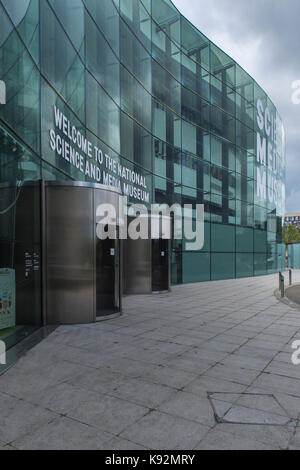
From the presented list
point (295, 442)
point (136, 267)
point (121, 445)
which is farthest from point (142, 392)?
point (136, 267)

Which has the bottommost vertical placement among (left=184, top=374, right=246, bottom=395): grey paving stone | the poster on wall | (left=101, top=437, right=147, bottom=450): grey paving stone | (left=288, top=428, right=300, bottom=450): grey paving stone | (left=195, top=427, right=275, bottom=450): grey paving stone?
(left=184, top=374, right=246, bottom=395): grey paving stone

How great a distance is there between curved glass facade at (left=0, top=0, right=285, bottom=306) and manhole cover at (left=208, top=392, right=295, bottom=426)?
14.6 ft

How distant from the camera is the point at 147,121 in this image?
55.2ft

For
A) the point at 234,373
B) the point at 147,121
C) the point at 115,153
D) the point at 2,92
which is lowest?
the point at 234,373

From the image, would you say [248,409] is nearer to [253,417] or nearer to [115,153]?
[253,417]

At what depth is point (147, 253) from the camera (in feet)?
45.1

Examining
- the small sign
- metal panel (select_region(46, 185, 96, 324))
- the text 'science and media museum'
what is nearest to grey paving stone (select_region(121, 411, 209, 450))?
the text 'science and media museum'

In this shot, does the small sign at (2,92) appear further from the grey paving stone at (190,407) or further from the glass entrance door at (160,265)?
the glass entrance door at (160,265)

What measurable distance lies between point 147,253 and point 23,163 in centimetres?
731

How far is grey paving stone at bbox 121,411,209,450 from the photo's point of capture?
3.05 meters

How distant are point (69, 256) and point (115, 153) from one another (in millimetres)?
7077

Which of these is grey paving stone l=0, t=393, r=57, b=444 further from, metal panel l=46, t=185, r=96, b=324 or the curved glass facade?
metal panel l=46, t=185, r=96, b=324

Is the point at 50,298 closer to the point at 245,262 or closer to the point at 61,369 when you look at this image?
the point at 61,369

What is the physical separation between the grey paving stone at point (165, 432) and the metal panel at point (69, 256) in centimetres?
468
